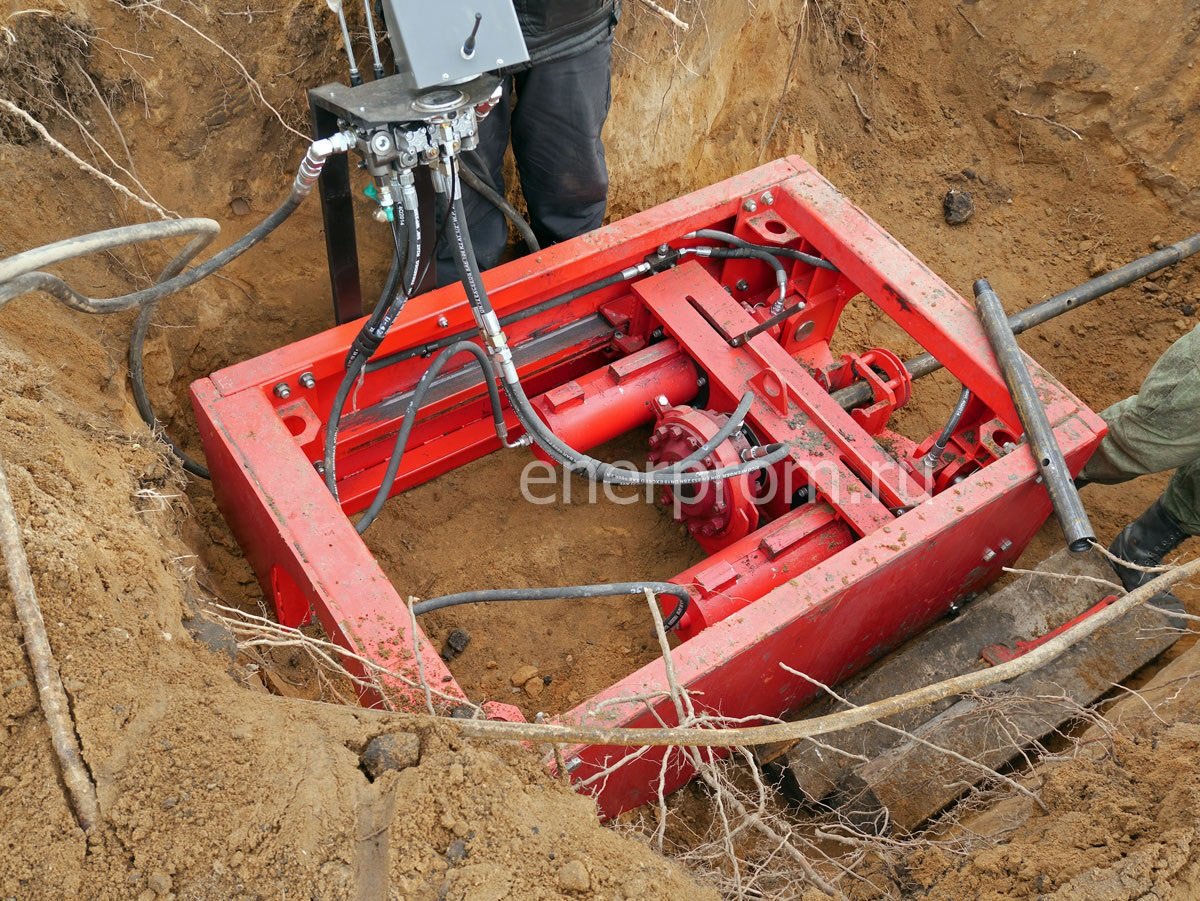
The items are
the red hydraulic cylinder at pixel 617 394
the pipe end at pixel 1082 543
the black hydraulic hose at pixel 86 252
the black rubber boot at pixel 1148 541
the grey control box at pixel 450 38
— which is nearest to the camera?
the black hydraulic hose at pixel 86 252

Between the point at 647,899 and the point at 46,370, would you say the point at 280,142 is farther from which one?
the point at 647,899

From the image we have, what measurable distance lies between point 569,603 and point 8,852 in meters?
1.91

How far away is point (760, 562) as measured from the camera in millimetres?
2600

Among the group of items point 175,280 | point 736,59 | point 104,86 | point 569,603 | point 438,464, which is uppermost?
point 104,86

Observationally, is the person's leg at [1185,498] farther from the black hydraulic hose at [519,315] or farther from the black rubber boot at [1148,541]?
the black hydraulic hose at [519,315]

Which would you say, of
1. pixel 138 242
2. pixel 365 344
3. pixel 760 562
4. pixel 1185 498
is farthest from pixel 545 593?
pixel 1185 498

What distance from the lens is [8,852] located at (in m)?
1.34

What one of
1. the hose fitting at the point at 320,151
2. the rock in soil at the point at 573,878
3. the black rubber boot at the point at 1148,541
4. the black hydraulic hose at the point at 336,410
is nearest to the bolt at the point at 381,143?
the hose fitting at the point at 320,151

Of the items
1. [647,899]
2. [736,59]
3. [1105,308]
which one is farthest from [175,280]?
[1105,308]

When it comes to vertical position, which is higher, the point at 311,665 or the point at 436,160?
the point at 436,160

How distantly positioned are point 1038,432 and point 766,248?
978mm

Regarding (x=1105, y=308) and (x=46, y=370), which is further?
(x=1105, y=308)

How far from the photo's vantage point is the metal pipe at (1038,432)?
2.42 meters

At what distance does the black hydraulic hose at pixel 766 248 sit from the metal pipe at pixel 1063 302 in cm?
39
